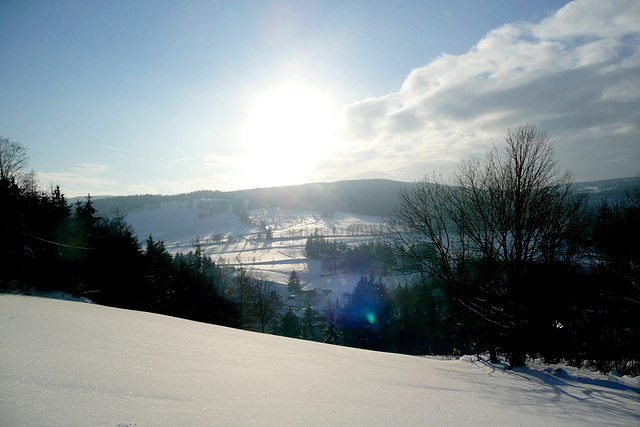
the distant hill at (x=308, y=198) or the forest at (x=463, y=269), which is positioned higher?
the distant hill at (x=308, y=198)

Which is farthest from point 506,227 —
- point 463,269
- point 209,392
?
point 209,392

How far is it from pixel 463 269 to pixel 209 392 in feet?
47.1

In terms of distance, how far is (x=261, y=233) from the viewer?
137 metres

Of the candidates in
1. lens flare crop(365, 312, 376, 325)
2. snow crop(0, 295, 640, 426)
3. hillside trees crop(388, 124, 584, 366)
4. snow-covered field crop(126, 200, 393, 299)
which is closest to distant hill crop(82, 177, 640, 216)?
snow-covered field crop(126, 200, 393, 299)

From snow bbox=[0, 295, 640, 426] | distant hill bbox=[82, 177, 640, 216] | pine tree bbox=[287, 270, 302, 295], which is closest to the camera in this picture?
snow bbox=[0, 295, 640, 426]

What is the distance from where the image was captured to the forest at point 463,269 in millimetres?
10625

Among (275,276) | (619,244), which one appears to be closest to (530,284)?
(619,244)

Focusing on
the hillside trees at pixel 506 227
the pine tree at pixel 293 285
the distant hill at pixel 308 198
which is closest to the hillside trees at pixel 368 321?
the hillside trees at pixel 506 227

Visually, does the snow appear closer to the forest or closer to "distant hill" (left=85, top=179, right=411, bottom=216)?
the forest

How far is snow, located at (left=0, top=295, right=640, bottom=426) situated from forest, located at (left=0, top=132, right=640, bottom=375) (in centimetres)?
589

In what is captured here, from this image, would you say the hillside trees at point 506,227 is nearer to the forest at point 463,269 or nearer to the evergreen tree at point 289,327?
the forest at point 463,269

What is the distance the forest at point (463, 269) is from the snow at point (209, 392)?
19.3ft

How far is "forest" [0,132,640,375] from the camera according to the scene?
34.9 ft

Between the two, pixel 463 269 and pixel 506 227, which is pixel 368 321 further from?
A: pixel 506 227
